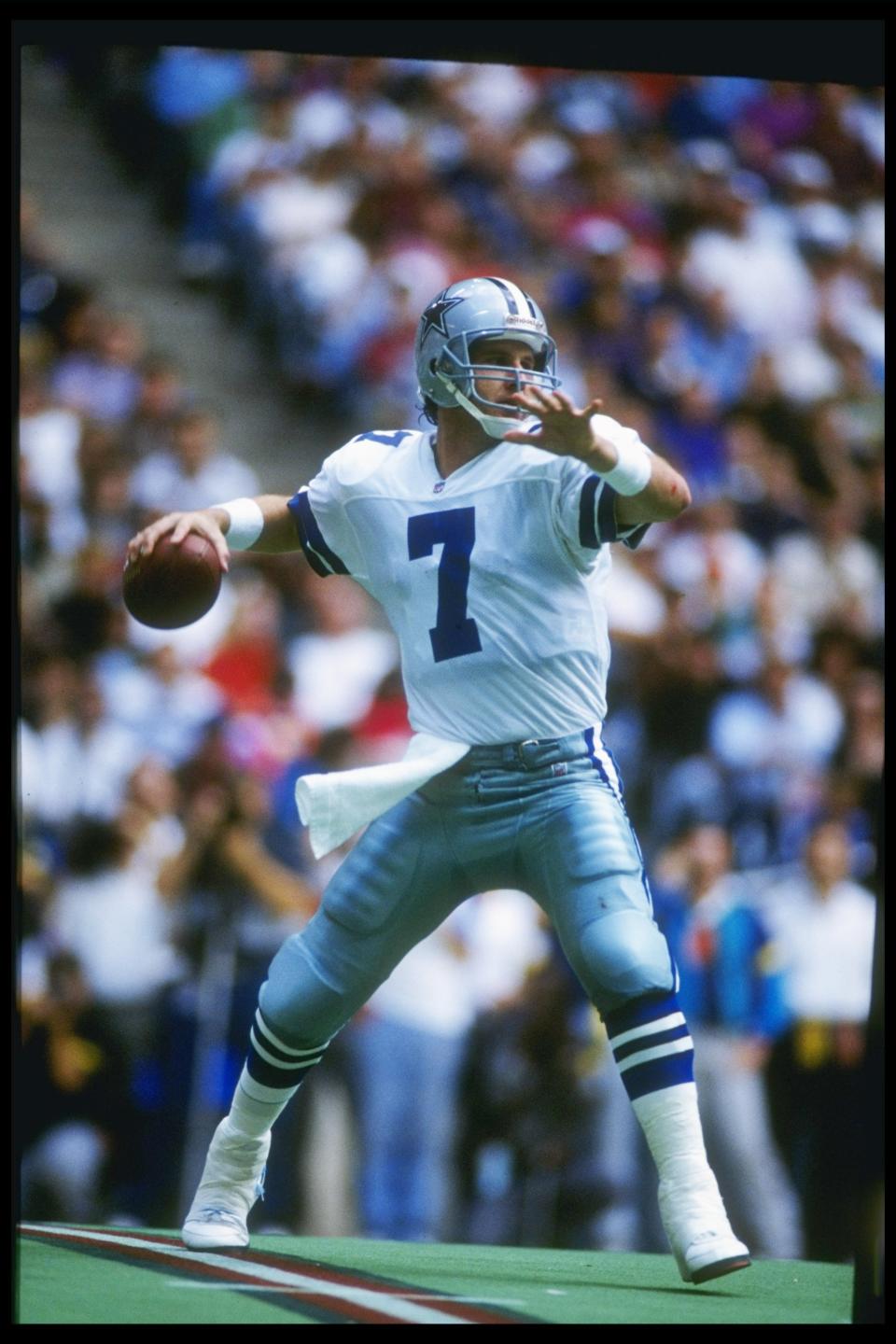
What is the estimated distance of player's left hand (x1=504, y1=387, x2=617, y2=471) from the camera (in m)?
A: 2.55

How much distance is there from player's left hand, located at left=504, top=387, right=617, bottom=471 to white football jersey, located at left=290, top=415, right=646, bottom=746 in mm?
195

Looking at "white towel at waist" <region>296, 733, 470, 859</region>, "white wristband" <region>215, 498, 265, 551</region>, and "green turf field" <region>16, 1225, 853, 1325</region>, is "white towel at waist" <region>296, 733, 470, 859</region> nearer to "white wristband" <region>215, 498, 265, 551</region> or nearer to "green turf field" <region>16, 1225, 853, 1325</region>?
"white wristband" <region>215, 498, 265, 551</region>

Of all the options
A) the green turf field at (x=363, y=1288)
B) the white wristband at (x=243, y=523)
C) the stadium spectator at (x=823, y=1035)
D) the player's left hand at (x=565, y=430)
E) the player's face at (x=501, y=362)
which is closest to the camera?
the green turf field at (x=363, y=1288)

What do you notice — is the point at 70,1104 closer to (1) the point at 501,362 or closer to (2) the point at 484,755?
(2) the point at 484,755

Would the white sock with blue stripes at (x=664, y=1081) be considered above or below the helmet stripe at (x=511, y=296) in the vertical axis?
below

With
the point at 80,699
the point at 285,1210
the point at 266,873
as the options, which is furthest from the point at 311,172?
the point at 285,1210

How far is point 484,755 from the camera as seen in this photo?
9.41ft

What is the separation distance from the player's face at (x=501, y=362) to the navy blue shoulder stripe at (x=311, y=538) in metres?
0.39

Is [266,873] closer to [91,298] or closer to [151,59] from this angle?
[91,298]

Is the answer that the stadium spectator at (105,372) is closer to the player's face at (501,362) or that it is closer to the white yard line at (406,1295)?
the player's face at (501,362)

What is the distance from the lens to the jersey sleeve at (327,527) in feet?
10.1

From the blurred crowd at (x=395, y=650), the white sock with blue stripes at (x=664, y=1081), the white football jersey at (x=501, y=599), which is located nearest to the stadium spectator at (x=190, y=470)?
the blurred crowd at (x=395, y=650)

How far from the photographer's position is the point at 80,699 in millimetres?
4504

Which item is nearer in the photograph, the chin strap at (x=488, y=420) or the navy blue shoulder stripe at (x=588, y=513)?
the navy blue shoulder stripe at (x=588, y=513)
